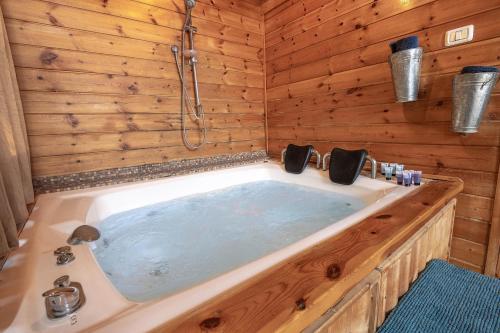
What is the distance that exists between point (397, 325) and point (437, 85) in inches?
55.0

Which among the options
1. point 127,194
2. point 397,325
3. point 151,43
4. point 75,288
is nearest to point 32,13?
point 151,43

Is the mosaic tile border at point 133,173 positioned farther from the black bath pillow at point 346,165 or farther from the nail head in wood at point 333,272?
the nail head in wood at point 333,272

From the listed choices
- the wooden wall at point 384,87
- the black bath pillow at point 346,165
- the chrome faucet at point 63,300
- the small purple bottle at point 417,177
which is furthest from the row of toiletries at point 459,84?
the chrome faucet at point 63,300

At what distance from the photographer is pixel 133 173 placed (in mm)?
2031

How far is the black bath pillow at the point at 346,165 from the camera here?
5.48 ft

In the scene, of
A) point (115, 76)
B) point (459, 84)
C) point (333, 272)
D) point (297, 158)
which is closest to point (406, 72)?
point (459, 84)

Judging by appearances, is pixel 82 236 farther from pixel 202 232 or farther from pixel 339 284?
pixel 339 284

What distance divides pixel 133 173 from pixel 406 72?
210 cm

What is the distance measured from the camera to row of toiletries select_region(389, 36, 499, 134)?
1.17 metres

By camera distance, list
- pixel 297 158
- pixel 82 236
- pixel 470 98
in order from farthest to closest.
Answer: pixel 297 158 → pixel 470 98 → pixel 82 236

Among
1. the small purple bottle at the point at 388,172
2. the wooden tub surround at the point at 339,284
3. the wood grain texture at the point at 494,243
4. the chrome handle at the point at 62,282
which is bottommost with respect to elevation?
the wood grain texture at the point at 494,243

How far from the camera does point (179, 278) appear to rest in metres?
1.01

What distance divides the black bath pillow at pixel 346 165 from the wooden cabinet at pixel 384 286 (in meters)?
0.54

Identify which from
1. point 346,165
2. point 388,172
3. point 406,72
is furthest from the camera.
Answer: point 346,165
